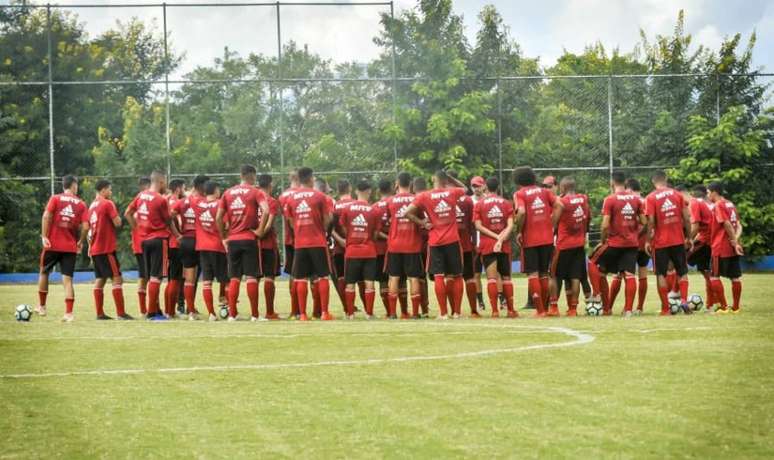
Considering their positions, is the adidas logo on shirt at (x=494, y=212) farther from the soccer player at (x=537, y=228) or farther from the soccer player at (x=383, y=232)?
the soccer player at (x=383, y=232)

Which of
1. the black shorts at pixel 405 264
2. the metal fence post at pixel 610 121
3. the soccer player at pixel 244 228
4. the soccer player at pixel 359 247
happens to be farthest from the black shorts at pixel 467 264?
the metal fence post at pixel 610 121

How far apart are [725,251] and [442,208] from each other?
4463 millimetres

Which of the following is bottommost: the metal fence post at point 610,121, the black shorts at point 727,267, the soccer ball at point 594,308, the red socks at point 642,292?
the soccer ball at point 594,308

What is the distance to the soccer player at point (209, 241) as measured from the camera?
65.8ft

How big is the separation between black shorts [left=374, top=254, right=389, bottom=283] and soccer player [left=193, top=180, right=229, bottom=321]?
2490 mm

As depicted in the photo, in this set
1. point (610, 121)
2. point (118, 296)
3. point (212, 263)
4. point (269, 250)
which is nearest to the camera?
point (118, 296)

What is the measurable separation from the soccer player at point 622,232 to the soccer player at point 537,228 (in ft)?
2.57

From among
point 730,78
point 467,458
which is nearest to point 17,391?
point 467,458

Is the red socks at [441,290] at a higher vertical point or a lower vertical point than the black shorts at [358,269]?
lower

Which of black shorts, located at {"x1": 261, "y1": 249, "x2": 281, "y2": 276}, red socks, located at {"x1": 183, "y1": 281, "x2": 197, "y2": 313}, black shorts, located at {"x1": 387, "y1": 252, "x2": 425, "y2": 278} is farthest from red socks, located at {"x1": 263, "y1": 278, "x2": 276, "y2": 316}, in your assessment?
black shorts, located at {"x1": 387, "y1": 252, "x2": 425, "y2": 278}

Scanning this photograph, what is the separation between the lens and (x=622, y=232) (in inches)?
749

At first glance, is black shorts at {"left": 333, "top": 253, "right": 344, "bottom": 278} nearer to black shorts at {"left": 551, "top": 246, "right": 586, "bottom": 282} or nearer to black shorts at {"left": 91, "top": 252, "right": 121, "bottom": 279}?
black shorts at {"left": 91, "top": 252, "right": 121, "bottom": 279}

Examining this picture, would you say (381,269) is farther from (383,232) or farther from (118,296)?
(118,296)

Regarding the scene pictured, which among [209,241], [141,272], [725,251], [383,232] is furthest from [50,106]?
[725,251]
